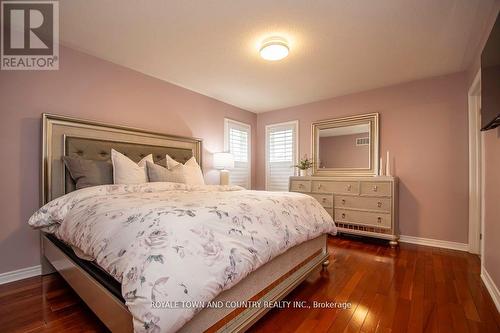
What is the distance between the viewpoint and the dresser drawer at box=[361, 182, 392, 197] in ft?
9.54

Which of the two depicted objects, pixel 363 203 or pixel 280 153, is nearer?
pixel 363 203

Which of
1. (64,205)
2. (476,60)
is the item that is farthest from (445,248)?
(64,205)

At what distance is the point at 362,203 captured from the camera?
308 centimetres

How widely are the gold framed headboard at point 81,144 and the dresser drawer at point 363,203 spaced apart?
2.52 meters

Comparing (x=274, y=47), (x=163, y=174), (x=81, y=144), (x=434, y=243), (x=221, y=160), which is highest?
(x=274, y=47)

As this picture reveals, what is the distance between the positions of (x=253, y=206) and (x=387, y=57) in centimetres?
234

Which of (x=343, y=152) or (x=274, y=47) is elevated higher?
A: (x=274, y=47)

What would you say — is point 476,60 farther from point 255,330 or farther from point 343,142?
point 255,330

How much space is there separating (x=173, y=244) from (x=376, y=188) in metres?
2.89

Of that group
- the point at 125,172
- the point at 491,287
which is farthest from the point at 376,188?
the point at 125,172

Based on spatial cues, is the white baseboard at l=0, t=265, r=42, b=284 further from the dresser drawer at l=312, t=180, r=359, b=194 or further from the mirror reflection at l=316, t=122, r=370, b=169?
the mirror reflection at l=316, t=122, r=370, b=169

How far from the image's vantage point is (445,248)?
9.13 ft

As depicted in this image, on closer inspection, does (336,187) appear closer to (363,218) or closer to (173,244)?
(363,218)

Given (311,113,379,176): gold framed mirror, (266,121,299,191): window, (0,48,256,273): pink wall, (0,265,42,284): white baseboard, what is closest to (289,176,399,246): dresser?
(311,113,379,176): gold framed mirror
